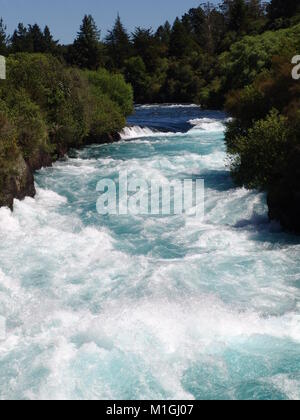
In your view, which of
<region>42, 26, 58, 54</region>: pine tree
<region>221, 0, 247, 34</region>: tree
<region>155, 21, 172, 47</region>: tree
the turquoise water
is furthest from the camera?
<region>155, 21, 172, 47</region>: tree

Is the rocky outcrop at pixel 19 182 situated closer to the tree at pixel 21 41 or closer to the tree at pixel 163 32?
the tree at pixel 21 41

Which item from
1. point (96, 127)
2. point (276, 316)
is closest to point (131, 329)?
point (276, 316)

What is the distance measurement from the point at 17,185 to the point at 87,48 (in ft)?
232

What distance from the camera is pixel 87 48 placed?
85.6 meters

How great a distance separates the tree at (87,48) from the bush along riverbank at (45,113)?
45.7 meters

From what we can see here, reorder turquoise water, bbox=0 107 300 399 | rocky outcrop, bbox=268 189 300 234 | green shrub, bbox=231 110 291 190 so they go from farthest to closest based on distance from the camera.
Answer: green shrub, bbox=231 110 291 190 < rocky outcrop, bbox=268 189 300 234 < turquoise water, bbox=0 107 300 399

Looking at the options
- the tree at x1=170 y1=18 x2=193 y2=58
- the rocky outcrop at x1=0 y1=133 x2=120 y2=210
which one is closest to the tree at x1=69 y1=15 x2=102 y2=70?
the tree at x1=170 y1=18 x2=193 y2=58

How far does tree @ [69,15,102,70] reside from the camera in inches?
3361

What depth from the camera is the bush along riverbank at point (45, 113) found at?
19281 mm

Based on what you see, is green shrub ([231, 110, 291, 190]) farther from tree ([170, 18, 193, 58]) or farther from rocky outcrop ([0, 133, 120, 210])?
tree ([170, 18, 193, 58])

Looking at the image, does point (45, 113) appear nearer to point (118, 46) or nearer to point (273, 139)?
point (273, 139)

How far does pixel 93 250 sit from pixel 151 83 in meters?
68.2

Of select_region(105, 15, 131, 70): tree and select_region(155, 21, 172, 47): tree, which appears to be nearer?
select_region(105, 15, 131, 70): tree
